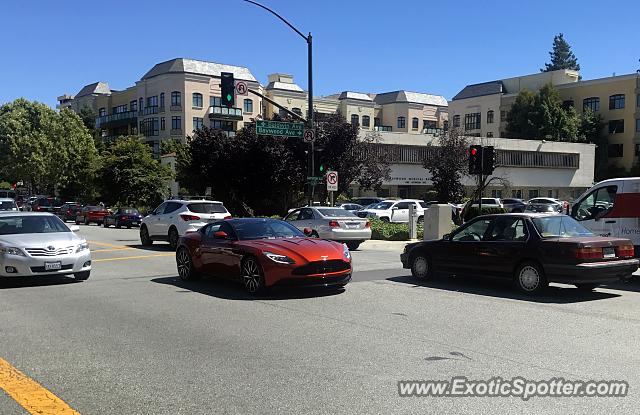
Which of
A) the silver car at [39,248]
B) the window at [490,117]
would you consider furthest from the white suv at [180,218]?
the window at [490,117]

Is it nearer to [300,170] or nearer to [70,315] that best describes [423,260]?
[70,315]

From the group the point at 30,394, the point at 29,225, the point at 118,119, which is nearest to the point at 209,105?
the point at 118,119

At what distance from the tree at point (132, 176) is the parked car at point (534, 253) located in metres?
43.3

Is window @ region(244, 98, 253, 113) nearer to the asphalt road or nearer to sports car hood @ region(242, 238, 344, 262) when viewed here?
the asphalt road

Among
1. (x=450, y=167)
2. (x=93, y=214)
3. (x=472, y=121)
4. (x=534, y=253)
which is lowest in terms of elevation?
(x=93, y=214)

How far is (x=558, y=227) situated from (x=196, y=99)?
6733 centimetres

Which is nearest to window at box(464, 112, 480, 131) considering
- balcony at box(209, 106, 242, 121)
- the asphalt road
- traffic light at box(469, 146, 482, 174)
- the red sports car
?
balcony at box(209, 106, 242, 121)

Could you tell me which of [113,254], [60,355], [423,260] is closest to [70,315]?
[60,355]

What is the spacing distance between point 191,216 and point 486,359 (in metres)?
14.8

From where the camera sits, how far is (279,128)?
25.9 m

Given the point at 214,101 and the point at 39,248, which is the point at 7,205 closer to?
the point at 39,248

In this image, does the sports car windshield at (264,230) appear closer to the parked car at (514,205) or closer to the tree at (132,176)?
the parked car at (514,205)

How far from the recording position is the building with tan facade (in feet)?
241

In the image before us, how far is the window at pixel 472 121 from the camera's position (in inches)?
3356
